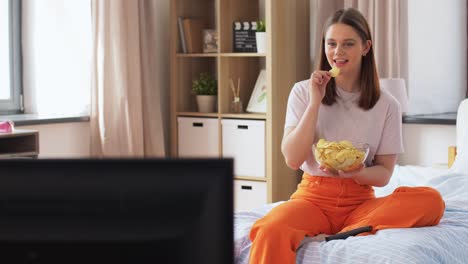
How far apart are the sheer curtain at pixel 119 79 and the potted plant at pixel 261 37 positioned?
670 millimetres

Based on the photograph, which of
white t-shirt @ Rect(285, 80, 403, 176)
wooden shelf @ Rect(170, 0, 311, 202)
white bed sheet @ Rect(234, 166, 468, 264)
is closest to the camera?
white bed sheet @ Rect(234, 166, 468, 264)

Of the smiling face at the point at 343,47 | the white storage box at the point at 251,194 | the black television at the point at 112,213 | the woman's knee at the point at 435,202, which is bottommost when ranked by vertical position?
the white storage box at the point at 251,194

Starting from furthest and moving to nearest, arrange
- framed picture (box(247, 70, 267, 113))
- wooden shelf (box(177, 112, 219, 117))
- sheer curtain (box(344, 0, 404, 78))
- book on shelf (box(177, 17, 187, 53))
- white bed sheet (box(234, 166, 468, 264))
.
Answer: book on shelf (box(177, 17, 187, 53)) < wooden shelf (box(177, 112, 219, 117)) < framed picture (box(247, 70, 267, 113)) < sheer curtain (box(344, 0, 404, 78)) < white bed sheet (box(234, 166, 468, 264))

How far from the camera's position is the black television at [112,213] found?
2.78 feet

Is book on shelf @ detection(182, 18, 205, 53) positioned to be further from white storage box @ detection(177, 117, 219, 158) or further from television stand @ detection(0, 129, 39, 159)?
television stand @ detection(0, 129, 39, 159)

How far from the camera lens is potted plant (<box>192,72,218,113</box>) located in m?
4.92

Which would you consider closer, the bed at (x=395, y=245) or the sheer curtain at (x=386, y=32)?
the bed at (x=395, y=245)

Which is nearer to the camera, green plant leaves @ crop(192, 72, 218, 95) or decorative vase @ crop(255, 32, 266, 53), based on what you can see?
decorative vase @ crop(255, 32, 266, 53)

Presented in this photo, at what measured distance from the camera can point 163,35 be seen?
5062 millimetres

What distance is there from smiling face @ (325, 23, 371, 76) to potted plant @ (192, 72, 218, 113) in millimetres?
2315

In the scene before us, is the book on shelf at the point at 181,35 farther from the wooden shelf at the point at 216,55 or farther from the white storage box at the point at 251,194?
the white storage box at the point at 251,194

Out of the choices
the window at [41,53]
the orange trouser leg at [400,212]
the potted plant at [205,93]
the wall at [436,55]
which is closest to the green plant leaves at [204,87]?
the potted plant at [205,93]

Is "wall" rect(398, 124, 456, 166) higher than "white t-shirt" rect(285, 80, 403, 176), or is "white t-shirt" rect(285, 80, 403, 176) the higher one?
"white t-shirt" rect(285, 80, 403, 176)

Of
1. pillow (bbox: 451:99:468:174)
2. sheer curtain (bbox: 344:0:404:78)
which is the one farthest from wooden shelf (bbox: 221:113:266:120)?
pillow (bbox: 451:99:468:174)
